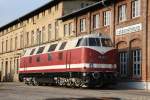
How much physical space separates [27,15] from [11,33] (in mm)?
12380

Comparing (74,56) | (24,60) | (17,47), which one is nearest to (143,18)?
(74,56)

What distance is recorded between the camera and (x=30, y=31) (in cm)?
7231

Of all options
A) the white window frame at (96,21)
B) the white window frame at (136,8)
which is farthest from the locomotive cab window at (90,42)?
the white window frame at (96,21)

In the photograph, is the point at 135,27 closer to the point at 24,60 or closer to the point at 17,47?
the point at 24,60

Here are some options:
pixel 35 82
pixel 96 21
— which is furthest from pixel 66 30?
pixel 35 82

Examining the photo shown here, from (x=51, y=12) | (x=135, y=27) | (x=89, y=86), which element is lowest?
(x=89, y=86)

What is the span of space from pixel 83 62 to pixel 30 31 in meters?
37.6

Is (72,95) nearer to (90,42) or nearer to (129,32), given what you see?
(90,42)

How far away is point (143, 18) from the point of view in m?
38.1

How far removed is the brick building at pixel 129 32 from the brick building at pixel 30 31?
1258cm

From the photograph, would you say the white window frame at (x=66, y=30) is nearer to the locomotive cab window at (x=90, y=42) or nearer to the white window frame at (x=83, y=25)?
the white window frame at (x=83, y=25)

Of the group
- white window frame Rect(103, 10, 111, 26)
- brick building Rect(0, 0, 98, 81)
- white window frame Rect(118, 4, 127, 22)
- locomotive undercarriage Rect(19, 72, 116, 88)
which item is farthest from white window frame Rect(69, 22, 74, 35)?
white window frame Rect(118, 4, 127, 22)

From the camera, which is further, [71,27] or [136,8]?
[71,27]

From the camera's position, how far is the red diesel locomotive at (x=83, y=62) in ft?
116
